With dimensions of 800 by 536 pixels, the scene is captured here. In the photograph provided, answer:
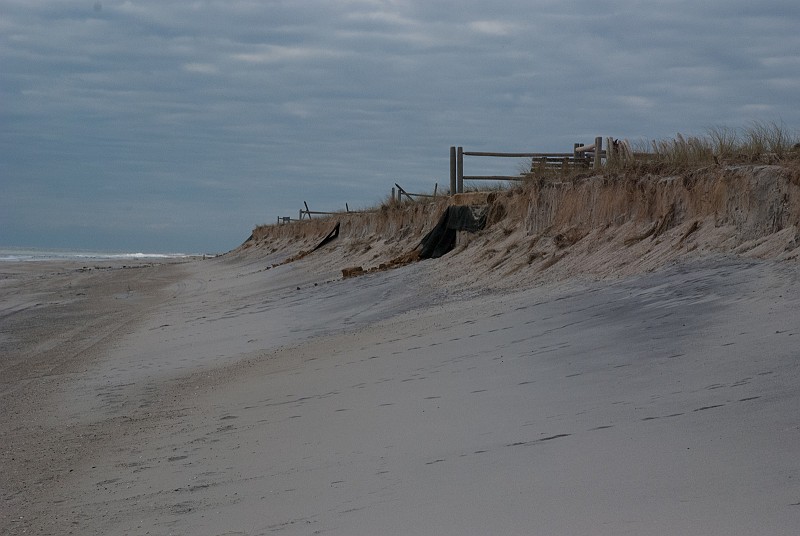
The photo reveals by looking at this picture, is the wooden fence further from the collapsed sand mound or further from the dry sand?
the dry sand

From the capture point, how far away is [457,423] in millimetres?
5473

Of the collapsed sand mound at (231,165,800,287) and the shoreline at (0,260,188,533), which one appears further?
the collapsed sand mound at (231,165,800,287)

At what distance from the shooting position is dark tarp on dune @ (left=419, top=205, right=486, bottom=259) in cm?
1731

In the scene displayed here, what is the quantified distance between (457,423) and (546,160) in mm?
12746

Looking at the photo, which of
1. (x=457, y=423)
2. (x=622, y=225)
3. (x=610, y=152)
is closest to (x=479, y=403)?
(x=457, y=423)

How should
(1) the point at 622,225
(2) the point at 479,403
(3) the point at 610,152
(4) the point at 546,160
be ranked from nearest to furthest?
(2) the point at 479,403
(1) the point at 622,225
(3) the point at 610,152
(4) the point at 546,160

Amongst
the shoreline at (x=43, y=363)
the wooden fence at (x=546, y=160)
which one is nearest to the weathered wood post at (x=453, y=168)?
the wooden fence at (x=546, y=160)

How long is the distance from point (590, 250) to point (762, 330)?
5.82m

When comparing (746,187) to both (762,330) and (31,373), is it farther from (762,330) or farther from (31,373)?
(31,373)

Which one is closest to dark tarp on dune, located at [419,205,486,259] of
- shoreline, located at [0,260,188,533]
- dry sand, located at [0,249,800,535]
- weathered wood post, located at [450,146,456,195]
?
weathered wood post, located at [450,146,456,195]

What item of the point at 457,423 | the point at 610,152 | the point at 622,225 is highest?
the point at 610,152

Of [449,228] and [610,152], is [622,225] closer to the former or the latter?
[610,152]

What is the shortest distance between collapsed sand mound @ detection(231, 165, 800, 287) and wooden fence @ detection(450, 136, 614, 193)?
0.61 m

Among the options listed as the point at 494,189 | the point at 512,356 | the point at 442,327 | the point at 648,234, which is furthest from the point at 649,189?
the point at 494,189
